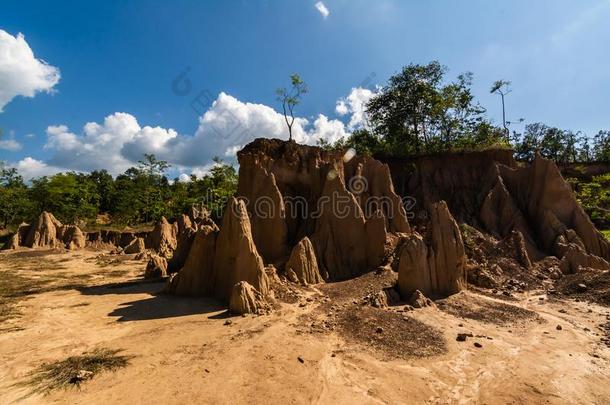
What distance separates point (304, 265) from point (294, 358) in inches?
231

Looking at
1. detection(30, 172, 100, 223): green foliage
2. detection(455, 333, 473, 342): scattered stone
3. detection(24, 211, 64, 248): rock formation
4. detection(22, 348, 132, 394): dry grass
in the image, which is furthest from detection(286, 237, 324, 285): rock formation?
detection(30, 172, 100, 223): green foliage

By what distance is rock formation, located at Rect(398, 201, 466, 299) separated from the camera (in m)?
11.2

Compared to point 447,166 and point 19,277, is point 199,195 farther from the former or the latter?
point 447,166

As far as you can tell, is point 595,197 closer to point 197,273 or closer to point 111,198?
point 197,273

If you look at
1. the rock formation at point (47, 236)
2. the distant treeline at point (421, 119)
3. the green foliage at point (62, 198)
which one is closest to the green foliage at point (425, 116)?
the distant treeline at point (421, 119)

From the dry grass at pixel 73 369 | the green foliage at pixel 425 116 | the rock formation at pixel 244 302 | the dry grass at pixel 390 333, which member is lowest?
the dry grass at pixel 73 369

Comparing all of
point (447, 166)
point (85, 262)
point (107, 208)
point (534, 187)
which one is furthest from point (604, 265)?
point (107, 208)

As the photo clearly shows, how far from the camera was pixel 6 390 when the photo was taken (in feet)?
19.6

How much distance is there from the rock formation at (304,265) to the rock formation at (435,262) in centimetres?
332

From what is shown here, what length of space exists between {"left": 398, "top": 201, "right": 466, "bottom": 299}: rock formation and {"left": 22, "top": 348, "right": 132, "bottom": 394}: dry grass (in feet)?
27.5

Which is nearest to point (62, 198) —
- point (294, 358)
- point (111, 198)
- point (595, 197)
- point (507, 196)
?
point (111, 198)

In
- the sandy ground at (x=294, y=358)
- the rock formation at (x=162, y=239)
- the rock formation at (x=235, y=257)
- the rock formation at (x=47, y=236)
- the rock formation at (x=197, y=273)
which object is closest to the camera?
the sandy ground at (x=294, y=358)

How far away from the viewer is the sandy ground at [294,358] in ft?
19.0

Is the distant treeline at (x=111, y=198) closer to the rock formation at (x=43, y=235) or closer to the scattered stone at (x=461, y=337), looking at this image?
the rock formation at (x=43, y=235)
